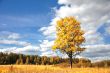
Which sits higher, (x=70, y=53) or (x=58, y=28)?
(x=58, y=28)

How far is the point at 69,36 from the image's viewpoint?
39938 mm

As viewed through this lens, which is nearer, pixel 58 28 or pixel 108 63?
pixel 108 63

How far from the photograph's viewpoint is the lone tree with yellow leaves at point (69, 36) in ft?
130

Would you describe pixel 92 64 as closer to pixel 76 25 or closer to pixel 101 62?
pixel 101 62

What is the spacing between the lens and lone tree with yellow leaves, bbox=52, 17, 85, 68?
39.6 meters

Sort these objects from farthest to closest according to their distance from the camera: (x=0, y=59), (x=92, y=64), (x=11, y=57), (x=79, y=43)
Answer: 1. (x=11, y=57)
2. (x=0, y=59)
3. (x=79, y=43)
4. (x=92, y=64)

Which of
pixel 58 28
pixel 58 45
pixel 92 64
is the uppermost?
pixel 58 28

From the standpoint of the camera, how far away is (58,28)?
135ft

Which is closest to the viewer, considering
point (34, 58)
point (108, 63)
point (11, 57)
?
point (108, 63)

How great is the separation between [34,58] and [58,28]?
8232 centimetres

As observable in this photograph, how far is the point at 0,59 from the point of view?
92.9 m

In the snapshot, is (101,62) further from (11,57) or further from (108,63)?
(11,57)

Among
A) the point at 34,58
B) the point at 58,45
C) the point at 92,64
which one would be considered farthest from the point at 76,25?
the point at 34,58

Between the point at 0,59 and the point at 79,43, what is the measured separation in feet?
194
